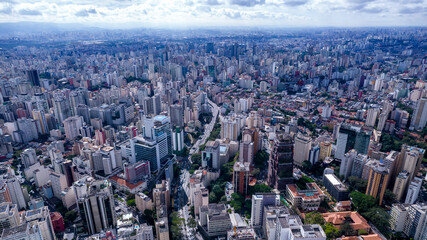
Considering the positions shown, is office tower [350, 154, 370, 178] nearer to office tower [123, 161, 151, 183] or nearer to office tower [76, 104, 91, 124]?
office tower [123, 161, 151, 183]

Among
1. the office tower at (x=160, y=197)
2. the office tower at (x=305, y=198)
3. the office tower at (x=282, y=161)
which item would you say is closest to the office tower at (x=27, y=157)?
the office tower at (x=160, y=197)

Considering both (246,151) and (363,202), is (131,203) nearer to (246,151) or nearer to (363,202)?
(246,151)

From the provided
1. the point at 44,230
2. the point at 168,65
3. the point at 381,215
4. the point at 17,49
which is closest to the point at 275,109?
the point at 381,215

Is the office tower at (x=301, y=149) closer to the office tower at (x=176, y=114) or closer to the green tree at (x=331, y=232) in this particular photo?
the green tree at (x=331, y=232)

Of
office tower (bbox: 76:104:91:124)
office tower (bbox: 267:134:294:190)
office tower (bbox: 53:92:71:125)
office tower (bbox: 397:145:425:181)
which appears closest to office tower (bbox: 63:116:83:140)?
office tower (bbox: 76:104:91:124)

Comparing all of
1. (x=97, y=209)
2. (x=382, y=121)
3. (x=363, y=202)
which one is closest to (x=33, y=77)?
(x=97, y=209)
